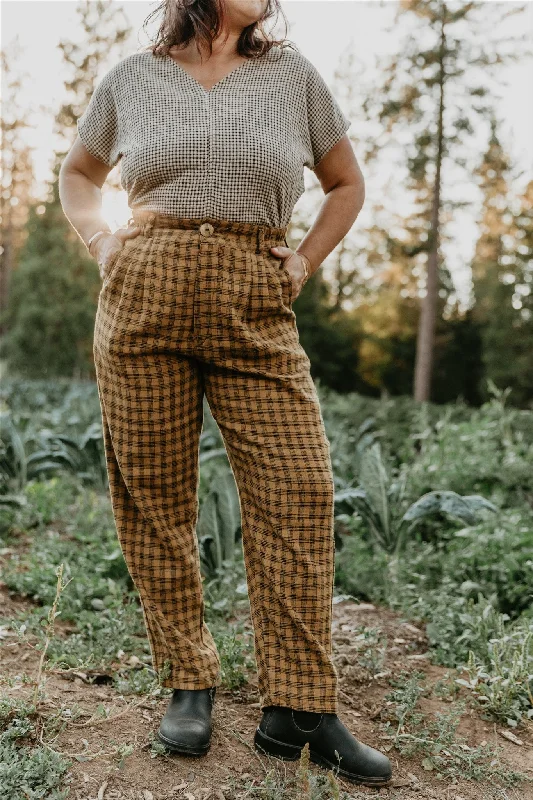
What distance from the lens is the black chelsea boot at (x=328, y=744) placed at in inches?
78.6

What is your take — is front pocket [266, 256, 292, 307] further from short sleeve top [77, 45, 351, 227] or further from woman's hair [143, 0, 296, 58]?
woman's hair [143, 0, 296, 58]

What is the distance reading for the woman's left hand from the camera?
6.79ft

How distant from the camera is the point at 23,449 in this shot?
16.6 feet

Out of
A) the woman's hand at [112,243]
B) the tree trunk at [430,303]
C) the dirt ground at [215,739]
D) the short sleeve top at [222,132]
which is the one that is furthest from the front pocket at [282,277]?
the tree trunk at [430,303]

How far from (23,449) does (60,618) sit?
2.19 metres

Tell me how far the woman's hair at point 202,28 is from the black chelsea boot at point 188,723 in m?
1.80

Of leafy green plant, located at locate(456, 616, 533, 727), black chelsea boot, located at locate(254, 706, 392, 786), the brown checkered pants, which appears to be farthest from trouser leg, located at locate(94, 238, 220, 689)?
leafy green plant, located at locate(456, 616, 533, 727)

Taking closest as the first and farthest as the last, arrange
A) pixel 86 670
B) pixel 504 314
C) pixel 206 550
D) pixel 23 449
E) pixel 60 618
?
pixel 86 670 < pixel 60 618 < pixel 206 550 < pixel 23 449 < pixel 504 314

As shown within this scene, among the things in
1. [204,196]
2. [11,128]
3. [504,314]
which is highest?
[11,128]

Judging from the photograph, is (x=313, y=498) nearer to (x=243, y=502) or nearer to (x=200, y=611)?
(x=243, y=502)

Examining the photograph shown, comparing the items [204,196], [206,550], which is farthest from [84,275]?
[204,196]

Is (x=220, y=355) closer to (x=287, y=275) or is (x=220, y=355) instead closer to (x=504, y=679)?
(x=287, y=275)

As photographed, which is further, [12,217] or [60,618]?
[12,217]

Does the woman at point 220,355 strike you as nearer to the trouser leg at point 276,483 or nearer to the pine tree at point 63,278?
the trouser leg at point 276,483
